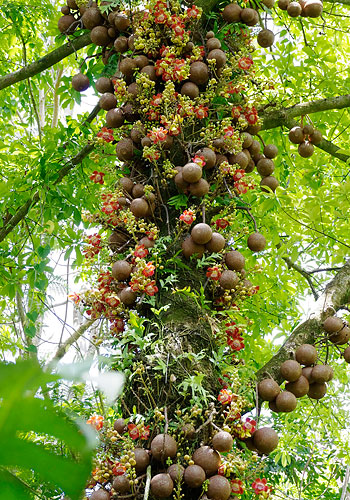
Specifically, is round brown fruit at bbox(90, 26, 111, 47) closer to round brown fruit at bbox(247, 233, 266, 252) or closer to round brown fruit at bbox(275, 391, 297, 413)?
round brown fruit at bbox(247, 233, 266, 252)

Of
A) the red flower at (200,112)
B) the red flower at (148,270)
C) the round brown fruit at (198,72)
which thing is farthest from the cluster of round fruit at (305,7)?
the red flower at (148,270)

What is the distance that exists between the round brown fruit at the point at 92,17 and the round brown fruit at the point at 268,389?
63.6 inches

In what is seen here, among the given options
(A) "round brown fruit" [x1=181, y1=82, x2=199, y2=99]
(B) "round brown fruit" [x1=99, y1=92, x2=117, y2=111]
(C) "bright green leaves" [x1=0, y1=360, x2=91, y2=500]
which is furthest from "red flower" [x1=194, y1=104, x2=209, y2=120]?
(C) "bright green leaves" [x1=0, y1=360, x2=91, y2=500]

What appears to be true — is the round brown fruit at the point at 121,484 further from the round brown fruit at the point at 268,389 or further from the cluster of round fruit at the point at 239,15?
the cluster of round fruit at the point at 239,15

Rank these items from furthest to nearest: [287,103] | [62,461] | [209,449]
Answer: [287,103] < [209,449] < [62,461]

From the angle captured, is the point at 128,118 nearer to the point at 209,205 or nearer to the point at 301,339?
the point at 209,205

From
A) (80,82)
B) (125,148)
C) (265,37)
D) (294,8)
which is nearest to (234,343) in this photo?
(125,148)

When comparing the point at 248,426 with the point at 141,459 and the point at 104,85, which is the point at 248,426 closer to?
the point at 141,459

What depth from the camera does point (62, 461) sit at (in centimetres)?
23

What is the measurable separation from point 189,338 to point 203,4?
1.48m

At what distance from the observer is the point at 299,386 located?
5.82 ft

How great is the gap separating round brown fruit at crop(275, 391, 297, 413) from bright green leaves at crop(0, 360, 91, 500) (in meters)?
1.56

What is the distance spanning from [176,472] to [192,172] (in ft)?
3.04

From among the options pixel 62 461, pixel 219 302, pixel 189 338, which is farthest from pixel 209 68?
pixel 62 461
